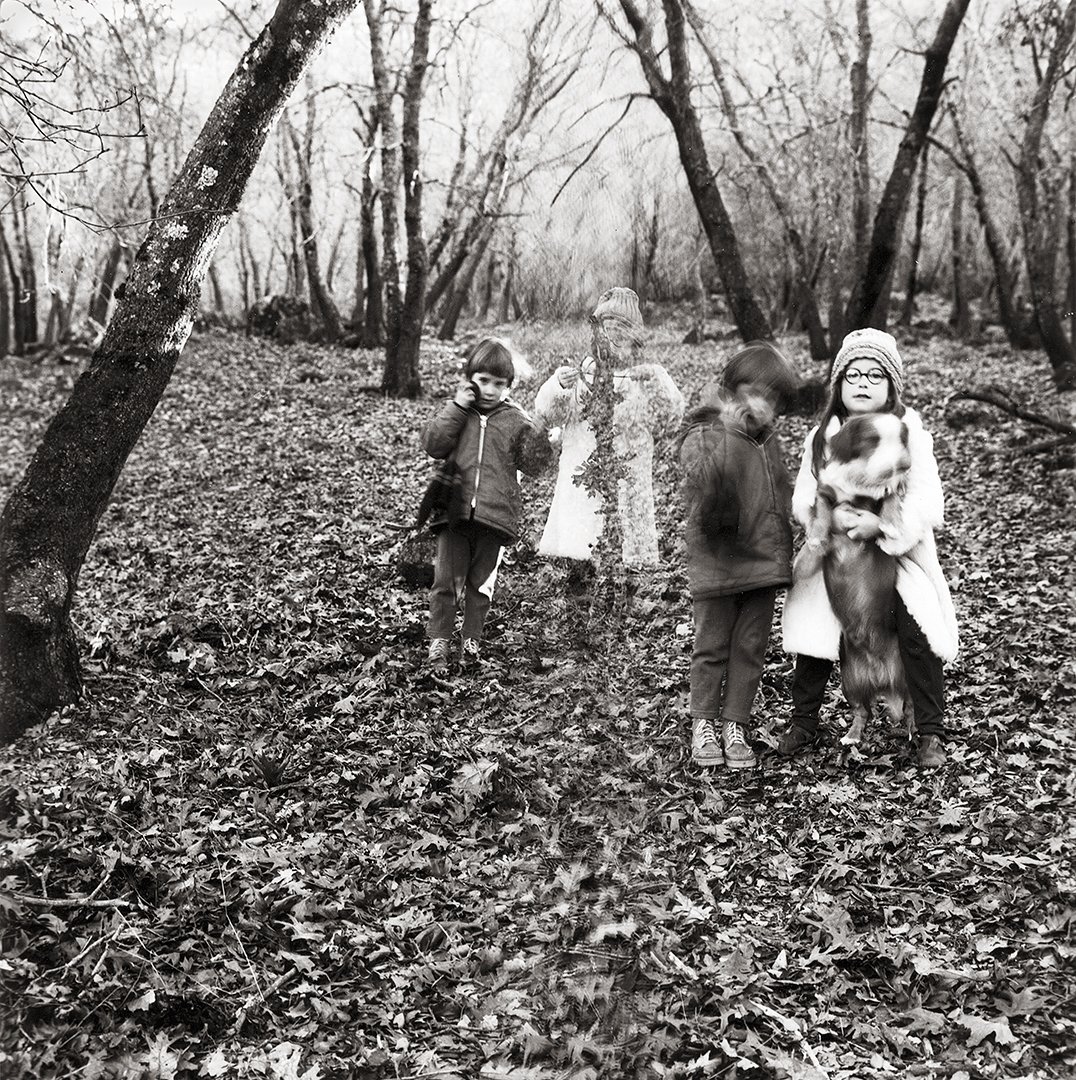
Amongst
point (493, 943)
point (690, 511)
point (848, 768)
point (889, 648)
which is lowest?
point (493, 943)

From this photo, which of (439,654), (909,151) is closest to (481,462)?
(439,654)

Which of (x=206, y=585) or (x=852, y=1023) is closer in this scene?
(x=852, y=1023)

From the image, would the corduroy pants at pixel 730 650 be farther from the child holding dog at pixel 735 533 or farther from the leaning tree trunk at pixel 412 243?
the leaning tree trunk at pixel 412 243

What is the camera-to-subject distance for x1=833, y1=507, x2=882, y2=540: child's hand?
13.9ft

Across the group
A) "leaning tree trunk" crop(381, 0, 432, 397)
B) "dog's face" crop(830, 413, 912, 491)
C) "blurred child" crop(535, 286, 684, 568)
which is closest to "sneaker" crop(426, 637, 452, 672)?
"blurred child" crop(535, 286, 684, 568)

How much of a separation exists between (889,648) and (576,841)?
61.0 inches

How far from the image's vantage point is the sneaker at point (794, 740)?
184 inches

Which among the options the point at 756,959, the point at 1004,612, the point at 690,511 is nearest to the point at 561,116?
the point at 690,511

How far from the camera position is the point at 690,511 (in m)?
4.40

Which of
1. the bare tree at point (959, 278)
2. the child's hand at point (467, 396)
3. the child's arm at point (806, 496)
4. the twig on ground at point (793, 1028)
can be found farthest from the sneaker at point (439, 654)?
the bare tree at point (959, 278)

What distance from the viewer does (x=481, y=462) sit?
561 centimetres

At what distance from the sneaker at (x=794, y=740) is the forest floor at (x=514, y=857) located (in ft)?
0.23

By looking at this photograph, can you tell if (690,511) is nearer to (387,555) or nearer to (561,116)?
(561,116)

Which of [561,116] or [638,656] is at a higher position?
[561,116]
